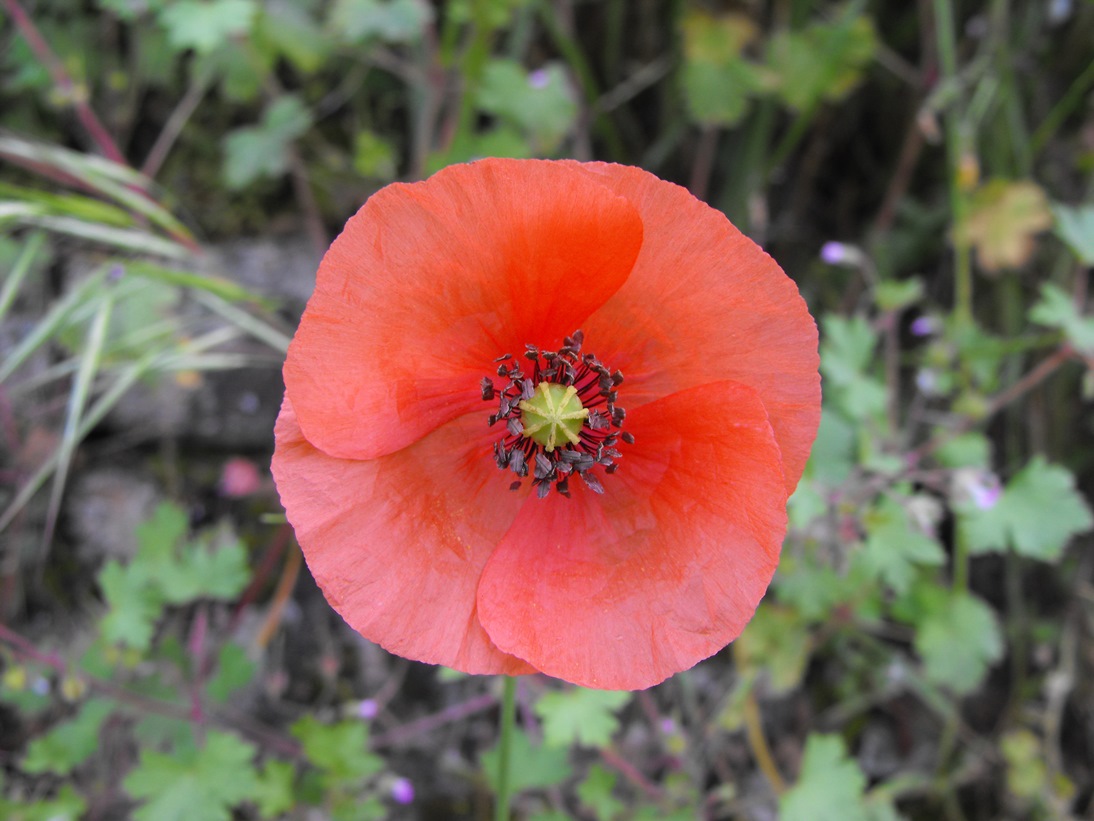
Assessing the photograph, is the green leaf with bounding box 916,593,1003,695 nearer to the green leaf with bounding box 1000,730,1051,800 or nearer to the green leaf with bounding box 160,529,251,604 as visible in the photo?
the green leaf with bounding box 1000,730,1051,800

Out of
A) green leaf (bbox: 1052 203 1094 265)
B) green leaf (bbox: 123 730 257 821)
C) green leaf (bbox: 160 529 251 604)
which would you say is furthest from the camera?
green leaf (bbox: 1052 203 1094 265)

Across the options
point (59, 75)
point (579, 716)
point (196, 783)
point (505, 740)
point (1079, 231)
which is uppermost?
point (1079, 231)

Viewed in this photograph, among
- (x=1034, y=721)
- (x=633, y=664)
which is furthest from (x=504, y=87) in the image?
(x=1034, y=721)

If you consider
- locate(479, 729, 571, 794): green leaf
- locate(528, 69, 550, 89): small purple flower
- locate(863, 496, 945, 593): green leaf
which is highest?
locate(528, 69, 550, 89): small purple flower

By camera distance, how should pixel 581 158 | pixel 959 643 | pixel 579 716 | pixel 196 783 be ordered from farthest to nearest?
pixel 581 158
pixel 959 643
pixel 196 783
pixel 579 716

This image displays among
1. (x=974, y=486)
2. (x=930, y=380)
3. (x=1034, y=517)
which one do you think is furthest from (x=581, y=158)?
(x=1034, y=517)

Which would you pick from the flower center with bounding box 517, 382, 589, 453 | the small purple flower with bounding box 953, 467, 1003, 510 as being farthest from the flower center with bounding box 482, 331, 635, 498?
the small purple flower with bounding box 953, 467, 1003, 510

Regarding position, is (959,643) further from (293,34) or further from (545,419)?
(293,34)

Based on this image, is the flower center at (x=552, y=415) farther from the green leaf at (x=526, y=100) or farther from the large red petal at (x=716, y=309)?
the green leaf at (x=526, y=100)
